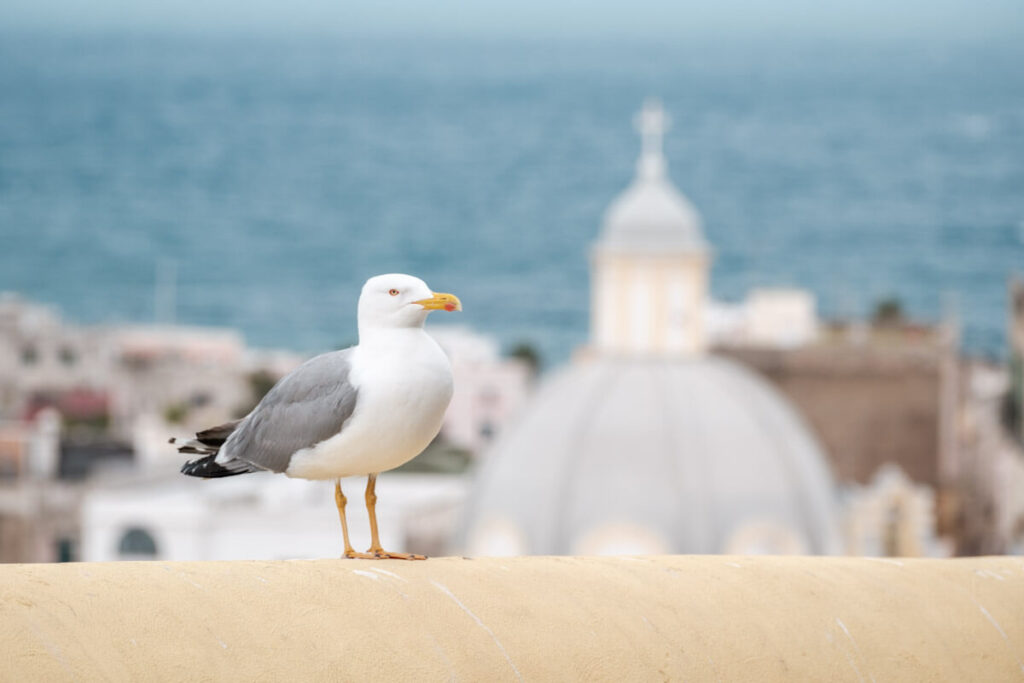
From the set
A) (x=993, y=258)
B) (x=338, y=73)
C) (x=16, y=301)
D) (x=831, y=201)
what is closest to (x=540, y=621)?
(x=16, y=301)

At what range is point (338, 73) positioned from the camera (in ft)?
614

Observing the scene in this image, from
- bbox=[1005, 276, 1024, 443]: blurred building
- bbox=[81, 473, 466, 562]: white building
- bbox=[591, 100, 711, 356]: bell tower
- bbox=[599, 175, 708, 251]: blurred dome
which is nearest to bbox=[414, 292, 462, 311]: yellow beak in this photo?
bbox=[81, 473, 466, 562]: white building

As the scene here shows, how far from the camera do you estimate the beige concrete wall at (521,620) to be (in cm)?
409

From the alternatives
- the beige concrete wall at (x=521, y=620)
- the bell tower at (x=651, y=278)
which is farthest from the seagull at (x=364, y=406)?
the bell tower at (x=651, y=278)

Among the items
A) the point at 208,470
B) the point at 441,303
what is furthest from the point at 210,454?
the point at 441,303

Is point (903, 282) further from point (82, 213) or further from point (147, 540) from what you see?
point (147, 540)

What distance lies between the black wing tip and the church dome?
94.8ft

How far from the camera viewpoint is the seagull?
176 inches

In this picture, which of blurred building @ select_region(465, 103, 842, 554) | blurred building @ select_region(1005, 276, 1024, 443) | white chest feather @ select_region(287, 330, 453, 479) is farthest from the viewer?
blurred building @ select_region(1005, 276, 1024, 443)

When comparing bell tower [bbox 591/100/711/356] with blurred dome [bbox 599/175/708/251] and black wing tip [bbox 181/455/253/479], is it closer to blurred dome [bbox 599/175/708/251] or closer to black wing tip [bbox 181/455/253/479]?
blurred dome [bbox 599/175/708/251]

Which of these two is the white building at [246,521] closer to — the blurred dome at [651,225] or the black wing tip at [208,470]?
the blurred dome at [651,225]

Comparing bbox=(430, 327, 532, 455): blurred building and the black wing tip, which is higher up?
the black wing tip

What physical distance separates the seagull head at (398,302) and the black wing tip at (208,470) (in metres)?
0.45

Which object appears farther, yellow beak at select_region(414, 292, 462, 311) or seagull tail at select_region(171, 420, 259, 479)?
seagull tail at select_region(171, 420, 259, 479)
